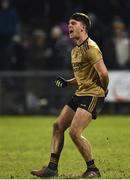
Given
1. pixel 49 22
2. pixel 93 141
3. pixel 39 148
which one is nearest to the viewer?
pixel 39 148

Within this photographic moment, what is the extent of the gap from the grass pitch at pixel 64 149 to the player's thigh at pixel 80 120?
68cm

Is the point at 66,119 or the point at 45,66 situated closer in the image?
the point at 66,119

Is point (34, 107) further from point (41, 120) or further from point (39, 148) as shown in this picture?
point (39, 148)

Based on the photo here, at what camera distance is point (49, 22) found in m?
24.0

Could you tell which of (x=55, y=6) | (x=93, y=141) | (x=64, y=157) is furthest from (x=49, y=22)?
(x=64, y=157)

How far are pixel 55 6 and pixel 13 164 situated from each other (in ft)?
42.4

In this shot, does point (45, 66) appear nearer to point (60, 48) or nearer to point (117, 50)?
point (60, 48)

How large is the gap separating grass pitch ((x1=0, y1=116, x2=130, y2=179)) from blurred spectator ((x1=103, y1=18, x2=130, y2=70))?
1.92 metres

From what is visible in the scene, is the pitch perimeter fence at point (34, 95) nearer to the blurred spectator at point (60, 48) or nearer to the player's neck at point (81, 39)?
the blurred spectator at point (60, 48)

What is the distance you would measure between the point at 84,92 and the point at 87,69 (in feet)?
1.05

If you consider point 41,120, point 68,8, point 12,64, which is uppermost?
point 68,8

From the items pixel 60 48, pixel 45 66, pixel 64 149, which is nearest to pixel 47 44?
pixel 60 48

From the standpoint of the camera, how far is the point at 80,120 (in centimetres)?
1033

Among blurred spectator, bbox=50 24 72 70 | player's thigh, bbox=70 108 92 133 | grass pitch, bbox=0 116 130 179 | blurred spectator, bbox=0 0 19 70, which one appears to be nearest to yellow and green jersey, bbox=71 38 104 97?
player's thigh, bbox=70 108 92 133
